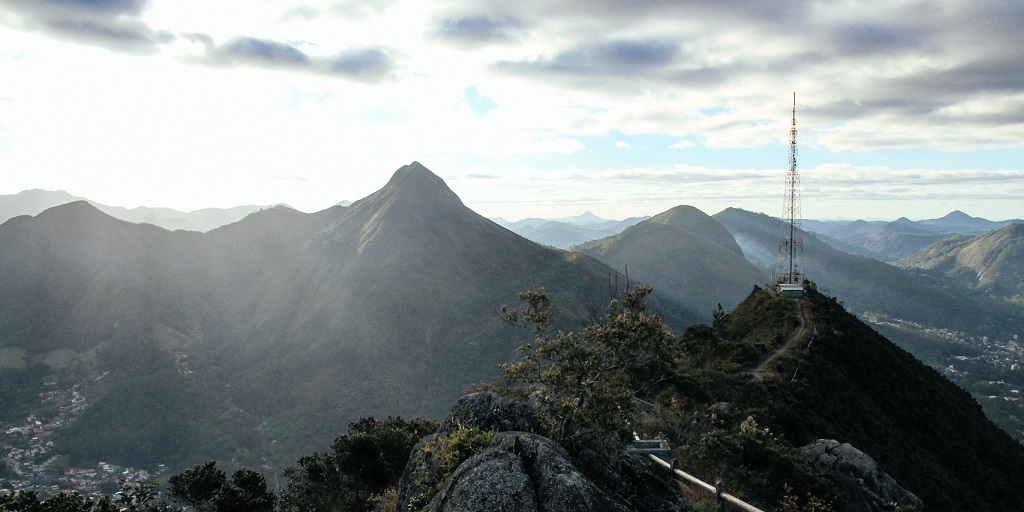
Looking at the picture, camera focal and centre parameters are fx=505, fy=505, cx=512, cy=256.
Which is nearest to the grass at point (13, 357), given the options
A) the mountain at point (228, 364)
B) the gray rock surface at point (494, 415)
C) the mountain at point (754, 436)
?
the mountain at point (228, 364)

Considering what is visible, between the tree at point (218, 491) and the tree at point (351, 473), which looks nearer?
the tree at point (218, 491)

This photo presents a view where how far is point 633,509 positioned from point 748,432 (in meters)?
19.7

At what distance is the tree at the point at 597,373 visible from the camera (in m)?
17.3

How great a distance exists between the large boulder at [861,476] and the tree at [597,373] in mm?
23186

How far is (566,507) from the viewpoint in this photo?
43.7 ft

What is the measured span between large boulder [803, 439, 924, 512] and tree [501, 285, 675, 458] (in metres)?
23.2

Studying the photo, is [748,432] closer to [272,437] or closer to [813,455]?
[813,455]

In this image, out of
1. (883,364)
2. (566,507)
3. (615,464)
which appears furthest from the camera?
(883,364)

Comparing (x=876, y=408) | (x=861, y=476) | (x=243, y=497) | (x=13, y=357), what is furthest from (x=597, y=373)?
(x=13, y=357)

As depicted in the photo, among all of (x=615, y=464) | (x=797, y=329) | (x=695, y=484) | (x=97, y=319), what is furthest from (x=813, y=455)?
(x=97, y=319)

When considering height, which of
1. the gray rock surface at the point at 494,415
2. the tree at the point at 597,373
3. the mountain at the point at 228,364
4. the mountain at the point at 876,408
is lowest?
the mountain at the point at 228,364

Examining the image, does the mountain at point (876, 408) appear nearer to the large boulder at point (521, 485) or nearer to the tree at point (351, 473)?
the tree at point (351, 473)

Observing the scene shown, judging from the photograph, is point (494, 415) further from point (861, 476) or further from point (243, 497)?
point (861, 476)

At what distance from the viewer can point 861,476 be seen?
36156mm
